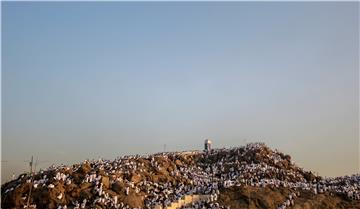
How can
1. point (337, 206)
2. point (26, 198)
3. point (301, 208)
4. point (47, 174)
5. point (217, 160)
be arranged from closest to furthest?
point (26, 198) < point (47, 174) < point (301, 208) < point (337, 206) < point (217, 160)

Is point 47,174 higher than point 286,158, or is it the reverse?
point 286,158

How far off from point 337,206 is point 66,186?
2250cm

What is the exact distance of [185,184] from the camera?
42125mm

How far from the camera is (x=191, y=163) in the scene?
5094cm

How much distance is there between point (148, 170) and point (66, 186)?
9.31 metres

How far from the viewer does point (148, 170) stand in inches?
1677

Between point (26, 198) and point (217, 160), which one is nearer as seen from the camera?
point (26, 198)

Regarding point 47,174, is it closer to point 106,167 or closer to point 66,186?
point 66,186

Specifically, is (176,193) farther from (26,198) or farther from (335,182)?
(335,182)

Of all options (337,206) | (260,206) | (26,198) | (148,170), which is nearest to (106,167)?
(148,170)

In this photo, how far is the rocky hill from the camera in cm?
3400

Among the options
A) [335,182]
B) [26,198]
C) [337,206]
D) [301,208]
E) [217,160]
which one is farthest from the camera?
[217,160]

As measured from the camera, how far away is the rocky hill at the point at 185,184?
3400 centimetres

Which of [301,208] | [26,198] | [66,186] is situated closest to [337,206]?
[301,208]
